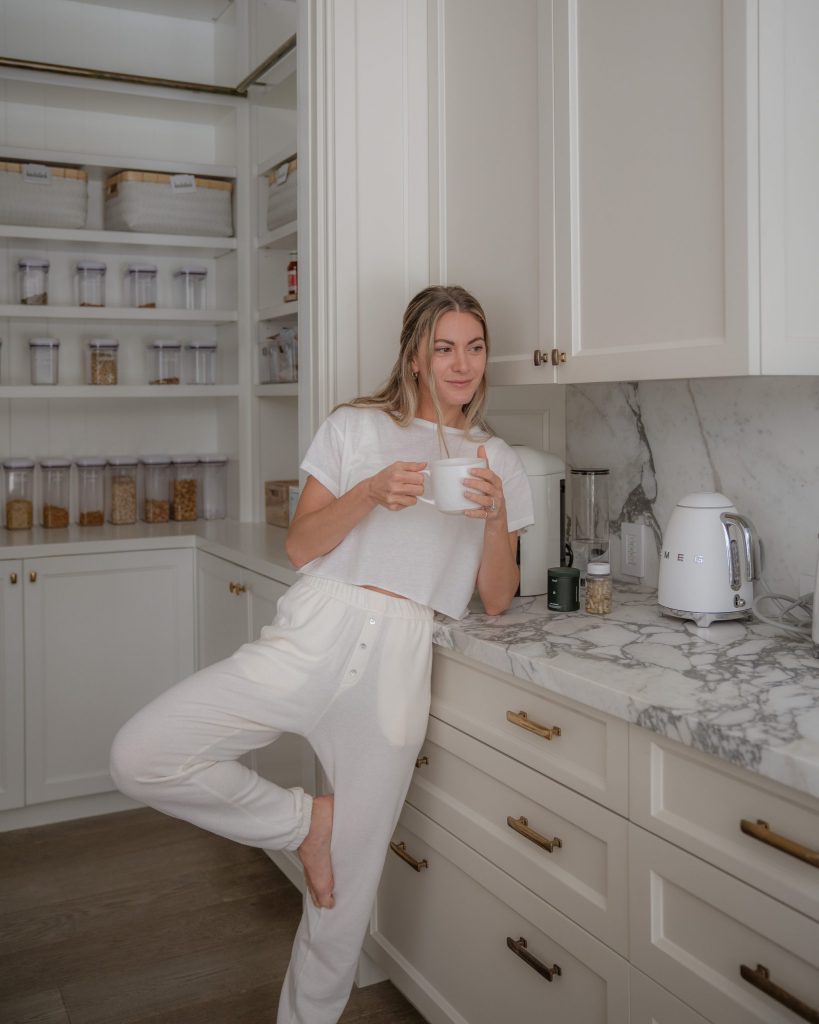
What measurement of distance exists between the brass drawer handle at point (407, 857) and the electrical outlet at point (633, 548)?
0.79 metres

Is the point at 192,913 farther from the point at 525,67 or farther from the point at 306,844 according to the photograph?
the point at 525,67

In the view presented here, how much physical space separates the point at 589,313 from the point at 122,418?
2.33 m

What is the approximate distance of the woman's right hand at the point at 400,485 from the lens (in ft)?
5.74

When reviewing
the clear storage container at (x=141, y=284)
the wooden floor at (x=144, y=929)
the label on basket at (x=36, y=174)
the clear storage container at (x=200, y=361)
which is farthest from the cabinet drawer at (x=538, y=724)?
the label on basket at (x=36, y=174)

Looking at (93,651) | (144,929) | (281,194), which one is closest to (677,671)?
(144,929)

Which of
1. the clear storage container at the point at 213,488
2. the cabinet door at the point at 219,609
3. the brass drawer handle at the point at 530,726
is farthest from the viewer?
the clear storage container at the point at 213,488

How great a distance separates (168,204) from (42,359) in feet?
2.27

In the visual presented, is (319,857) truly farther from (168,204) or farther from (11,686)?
(168,204)

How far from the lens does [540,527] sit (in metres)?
2.22

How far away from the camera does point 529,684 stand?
168 centimetres

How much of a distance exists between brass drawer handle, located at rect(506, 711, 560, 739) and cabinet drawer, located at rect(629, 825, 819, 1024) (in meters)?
0.21

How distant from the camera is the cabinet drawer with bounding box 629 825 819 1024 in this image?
1193 mm

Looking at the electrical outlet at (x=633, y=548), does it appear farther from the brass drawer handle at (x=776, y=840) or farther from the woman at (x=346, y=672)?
the brass drawer handle at (x=776, y=840)

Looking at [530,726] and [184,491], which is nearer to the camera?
[530,726]
